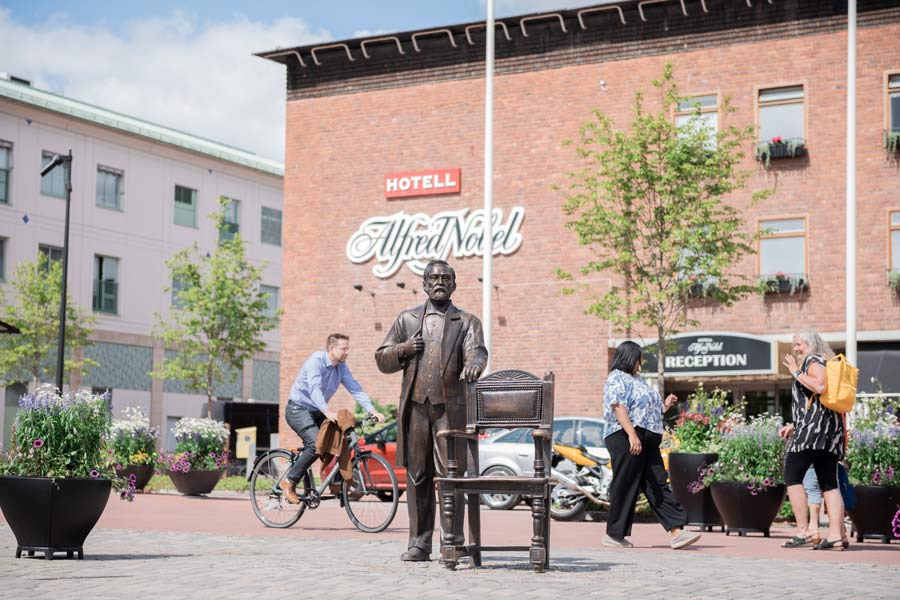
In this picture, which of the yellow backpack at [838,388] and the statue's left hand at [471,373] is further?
the yellow backpack at [838,388]

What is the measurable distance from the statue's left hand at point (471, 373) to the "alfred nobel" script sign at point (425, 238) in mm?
22862

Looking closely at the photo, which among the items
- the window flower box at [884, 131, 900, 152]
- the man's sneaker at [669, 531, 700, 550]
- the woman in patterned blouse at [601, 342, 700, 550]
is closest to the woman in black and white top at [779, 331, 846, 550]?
the man's sneaker at [669, 531, 700, 550]

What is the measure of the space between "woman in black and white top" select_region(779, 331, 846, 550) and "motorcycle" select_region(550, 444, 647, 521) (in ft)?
18.6

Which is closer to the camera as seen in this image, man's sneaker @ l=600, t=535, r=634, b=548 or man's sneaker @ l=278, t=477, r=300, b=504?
man's sneaker @ l=600, t=535, r=634, b=548

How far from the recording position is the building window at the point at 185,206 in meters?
50.6

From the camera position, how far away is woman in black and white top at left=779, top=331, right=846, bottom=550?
38.4 feet

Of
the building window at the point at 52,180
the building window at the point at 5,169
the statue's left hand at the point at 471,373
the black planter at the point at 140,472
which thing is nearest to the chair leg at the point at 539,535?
the statue's left hand at the point at 471,373

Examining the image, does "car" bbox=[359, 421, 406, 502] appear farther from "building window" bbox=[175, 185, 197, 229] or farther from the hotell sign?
"building window" bbox=[175, 185, 197, 229]

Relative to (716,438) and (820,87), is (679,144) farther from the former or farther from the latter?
(716,438)

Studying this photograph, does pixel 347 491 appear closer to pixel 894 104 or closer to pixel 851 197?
pixel 851 197

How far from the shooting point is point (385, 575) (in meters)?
8.42

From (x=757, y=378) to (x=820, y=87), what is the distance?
6.59 metres

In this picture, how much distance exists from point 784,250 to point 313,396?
60.0 ft

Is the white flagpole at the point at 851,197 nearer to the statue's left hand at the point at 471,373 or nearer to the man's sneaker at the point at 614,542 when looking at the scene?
the man's sneaker at the point at 614,542
